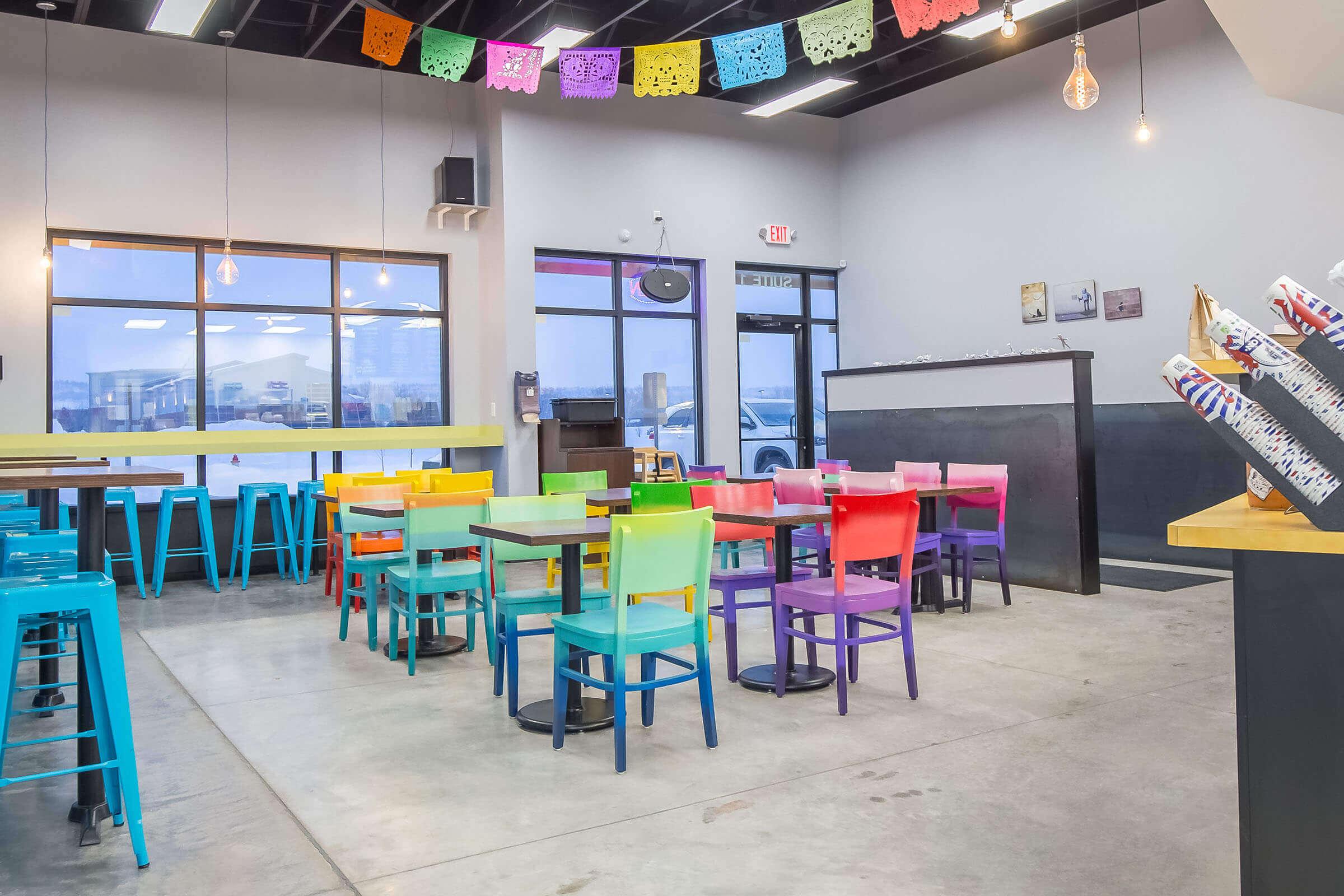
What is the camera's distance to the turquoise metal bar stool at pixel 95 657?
2287mm

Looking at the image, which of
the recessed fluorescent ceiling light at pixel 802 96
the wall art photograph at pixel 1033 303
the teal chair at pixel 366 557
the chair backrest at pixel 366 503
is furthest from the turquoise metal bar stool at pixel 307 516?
the wall art photograph at pixel 1033 303

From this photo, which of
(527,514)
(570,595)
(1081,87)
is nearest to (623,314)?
(1081,87)

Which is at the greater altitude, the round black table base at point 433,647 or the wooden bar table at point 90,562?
the wooden bar table at point 90,562

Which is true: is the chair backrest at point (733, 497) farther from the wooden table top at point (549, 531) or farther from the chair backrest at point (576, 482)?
the chair backrest at point (576, 482)

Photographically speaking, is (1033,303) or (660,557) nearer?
(660,557)

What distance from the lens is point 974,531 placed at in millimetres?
5988

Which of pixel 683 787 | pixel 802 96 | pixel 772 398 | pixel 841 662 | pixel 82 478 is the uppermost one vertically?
pixel 802 96

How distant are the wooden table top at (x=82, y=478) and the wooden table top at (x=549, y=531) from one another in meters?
1.10

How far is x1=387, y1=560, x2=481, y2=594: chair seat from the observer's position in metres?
4.50

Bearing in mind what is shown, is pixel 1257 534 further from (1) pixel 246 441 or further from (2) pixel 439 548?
(1) pixel 246 441

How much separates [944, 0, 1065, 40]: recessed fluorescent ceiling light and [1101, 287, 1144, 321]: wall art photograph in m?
2.39

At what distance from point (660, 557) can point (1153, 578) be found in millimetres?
5132

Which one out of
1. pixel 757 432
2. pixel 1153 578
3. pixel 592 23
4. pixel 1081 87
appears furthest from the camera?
pixel 757 432

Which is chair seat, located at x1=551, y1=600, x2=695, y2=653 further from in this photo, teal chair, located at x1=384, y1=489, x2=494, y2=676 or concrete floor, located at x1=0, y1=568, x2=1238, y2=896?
teal chair, located at x1=384, y1=489, x2=494, y2=676
